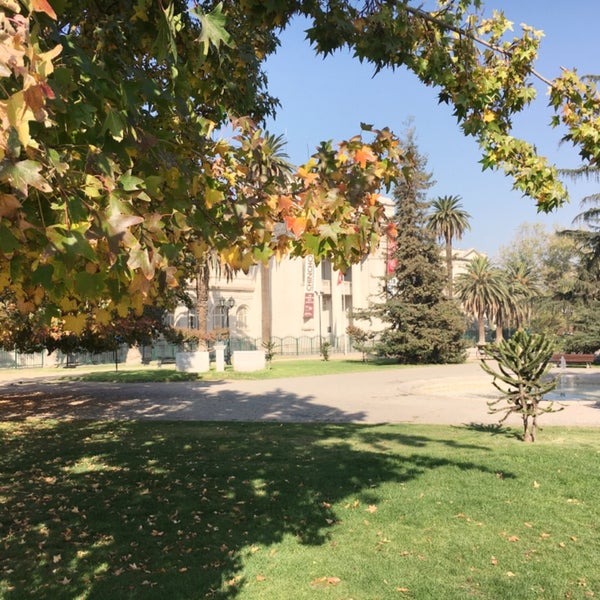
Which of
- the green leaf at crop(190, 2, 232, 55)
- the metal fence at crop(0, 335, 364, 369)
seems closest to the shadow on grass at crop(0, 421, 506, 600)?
the green leaf at crop(190, 2, 232, 55)

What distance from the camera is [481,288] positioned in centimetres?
5572

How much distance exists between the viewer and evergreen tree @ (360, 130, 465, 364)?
113ft

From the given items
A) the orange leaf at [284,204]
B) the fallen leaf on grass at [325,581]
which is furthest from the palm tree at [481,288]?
the orange leaf at [284,204]

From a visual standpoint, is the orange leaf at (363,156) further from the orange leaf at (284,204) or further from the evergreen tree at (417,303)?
the evergreen tree at (417,303)

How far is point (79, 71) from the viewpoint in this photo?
2439 mm

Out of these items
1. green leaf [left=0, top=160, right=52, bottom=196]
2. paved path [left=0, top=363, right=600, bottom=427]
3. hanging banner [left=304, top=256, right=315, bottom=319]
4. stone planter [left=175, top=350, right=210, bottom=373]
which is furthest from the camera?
hanging banner [left=304, top=256, right=315, bottom=319]

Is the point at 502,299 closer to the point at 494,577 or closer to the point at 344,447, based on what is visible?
the point at 344,447

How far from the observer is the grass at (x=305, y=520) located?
13.0 feet

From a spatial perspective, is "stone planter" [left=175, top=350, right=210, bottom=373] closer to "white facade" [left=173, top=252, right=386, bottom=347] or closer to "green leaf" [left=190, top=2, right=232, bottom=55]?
"white facade" [left=173, top=252, right=386, bottom=347]

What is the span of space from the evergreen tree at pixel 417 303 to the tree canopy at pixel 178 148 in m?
29.2

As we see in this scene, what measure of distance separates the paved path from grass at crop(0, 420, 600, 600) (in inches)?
133

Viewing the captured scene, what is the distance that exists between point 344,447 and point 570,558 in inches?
174

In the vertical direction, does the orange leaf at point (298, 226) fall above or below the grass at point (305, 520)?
above

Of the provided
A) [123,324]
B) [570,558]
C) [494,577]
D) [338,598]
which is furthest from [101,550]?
[123,324]
